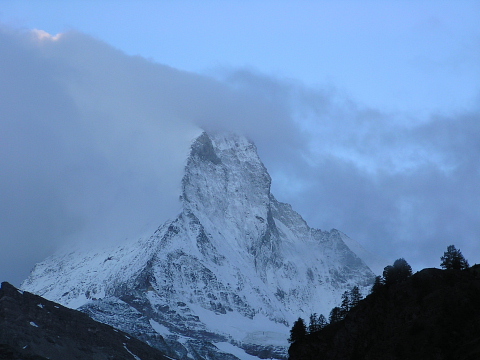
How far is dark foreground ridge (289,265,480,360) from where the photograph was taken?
442ft

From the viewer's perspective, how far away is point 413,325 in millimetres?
147000

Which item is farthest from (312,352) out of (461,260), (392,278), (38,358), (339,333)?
(38,358)

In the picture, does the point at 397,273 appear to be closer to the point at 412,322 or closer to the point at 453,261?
the point at 453,261

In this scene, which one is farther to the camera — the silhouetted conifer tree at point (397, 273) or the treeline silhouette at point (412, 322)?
the silhouetted conifer tree at point (397, 273)

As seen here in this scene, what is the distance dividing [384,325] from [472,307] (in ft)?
69.4

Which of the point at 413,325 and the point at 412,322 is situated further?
the point at 412,322

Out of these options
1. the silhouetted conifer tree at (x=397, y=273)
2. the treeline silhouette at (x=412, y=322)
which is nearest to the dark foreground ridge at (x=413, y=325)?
the treeline silhouette at (x=412, y=322)

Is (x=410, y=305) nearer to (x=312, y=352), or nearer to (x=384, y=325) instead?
(x=384, y=325)

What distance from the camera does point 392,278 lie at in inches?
6954

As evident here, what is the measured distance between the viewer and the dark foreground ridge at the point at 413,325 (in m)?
135

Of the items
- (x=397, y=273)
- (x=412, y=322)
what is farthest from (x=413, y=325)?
(x=397, y=273)

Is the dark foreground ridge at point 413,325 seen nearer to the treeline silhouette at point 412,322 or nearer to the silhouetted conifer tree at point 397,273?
the treeline silhouette at point 412,322

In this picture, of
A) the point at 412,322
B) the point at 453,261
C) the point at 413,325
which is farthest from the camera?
the point at 453,261

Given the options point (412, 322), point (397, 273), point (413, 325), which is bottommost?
point (413, 325)
